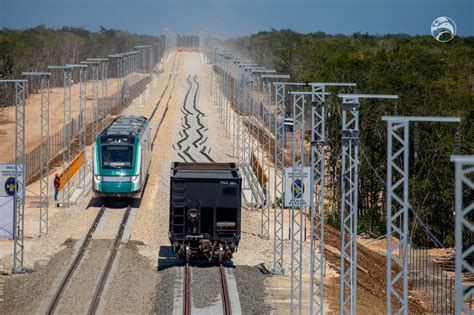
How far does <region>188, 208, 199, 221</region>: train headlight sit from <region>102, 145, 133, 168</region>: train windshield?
36.5 ft

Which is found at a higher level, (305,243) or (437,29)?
(437,29)

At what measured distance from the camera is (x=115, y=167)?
41.2 meters

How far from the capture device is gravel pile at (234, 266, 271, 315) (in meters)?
26.7

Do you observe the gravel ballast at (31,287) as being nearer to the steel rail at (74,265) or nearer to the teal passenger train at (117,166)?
the steel rail at (74,265)

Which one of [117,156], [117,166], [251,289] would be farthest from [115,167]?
[251,289]

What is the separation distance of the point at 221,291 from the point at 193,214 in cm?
329

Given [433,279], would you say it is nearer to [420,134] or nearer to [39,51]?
[420,134]

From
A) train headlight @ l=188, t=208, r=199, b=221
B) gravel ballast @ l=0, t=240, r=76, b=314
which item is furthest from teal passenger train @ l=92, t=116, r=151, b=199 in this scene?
train headlight @ l=188, t=208, r=199, b=221

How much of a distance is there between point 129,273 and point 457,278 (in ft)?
66.6

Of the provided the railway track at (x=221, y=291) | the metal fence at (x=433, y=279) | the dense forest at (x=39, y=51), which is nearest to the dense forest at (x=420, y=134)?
the metal fence at (x=433, y=279)

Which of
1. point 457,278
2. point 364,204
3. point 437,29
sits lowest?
point 364,204

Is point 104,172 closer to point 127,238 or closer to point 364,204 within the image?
point 127,238

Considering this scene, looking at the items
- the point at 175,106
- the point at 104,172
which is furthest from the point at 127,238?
the point at 175,106

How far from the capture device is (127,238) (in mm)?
36906
